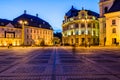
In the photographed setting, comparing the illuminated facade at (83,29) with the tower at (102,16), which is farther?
the illuminated facade at (83,29)

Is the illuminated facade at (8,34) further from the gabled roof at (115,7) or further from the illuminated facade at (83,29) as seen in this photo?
the gabled roof at (115,7)

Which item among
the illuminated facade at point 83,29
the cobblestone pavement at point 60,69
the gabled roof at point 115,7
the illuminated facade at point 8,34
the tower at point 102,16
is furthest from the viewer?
the illuminated facade at point 83,29

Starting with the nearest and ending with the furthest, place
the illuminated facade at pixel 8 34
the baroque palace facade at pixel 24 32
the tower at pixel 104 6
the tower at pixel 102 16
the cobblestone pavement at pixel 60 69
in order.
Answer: the cobblestone pavement at pixel 60 69, the tower at pixel 104 6, the tower at pixel 102 16, the illuminated facade at pixel 8 34, the baroque palace facade at pixel 24 32

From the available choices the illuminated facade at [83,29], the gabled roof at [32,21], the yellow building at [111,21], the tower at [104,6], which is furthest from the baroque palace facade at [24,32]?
the yellow building at [111,21]

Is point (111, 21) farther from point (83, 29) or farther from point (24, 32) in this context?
point (24, 32)

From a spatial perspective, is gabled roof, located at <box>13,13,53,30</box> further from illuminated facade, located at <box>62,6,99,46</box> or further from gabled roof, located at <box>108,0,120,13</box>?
gabled roof, located at <box>108,0,120,13</box>

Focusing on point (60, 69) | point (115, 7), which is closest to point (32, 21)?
point (115, 7)

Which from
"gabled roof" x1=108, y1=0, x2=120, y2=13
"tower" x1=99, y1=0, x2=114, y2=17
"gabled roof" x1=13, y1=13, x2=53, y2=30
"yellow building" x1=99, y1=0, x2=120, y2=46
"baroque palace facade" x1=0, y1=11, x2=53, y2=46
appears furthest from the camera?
"gabled roof" x1=13, y1=13, x2=53, y2=30

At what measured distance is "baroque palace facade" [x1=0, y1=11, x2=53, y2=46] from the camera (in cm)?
9806

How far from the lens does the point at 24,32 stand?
105m

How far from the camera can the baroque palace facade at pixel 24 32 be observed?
322 ft

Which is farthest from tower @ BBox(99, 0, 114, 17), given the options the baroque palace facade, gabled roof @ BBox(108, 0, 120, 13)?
the baroque palace facade

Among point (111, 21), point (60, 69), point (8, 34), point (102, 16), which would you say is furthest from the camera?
point (8, 34)

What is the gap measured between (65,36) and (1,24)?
91.0 ft
